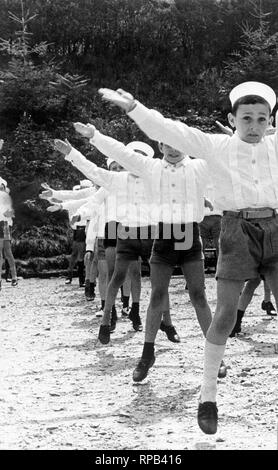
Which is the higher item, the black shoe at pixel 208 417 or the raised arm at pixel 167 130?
the raised arm at pixel 167 130

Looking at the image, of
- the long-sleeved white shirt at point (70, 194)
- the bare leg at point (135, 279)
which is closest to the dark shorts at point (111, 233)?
the bare leg at point (135, 279)

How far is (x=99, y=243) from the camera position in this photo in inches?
348

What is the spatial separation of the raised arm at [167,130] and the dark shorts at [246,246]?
417mm

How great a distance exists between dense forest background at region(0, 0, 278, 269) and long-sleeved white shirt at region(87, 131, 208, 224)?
11.7 meters

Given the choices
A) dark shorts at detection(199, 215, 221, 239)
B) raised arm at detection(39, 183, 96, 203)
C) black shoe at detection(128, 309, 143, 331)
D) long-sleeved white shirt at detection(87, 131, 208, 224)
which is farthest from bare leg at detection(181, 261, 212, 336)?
dark shorts at detection(199, 215, 221, 239)

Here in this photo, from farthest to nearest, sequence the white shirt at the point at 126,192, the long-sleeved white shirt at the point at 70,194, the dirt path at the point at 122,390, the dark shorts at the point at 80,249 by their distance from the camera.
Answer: the dark shorts at the point at 80,249 → the long-sleeved white shirt at the point at 70,194 → the white shirt at the point at 126,192 → the dirt path at the point at 122,390

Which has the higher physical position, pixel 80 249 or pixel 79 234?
pixel 79 234

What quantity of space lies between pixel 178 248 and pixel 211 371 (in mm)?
1572

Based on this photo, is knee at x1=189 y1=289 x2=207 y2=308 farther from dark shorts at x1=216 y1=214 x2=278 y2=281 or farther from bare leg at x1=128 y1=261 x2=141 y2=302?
bare leg at x1=128 y1=261 x2=141 y2=302

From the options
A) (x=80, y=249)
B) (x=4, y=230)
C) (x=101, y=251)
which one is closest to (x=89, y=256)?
(x=101, y=251)

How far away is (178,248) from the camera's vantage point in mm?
5391

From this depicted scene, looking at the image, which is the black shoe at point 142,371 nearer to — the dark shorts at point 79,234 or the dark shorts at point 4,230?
the dark shorts at point 4,230

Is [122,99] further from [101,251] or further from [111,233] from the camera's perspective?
[101,251]

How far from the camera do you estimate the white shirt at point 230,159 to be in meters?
3.96
